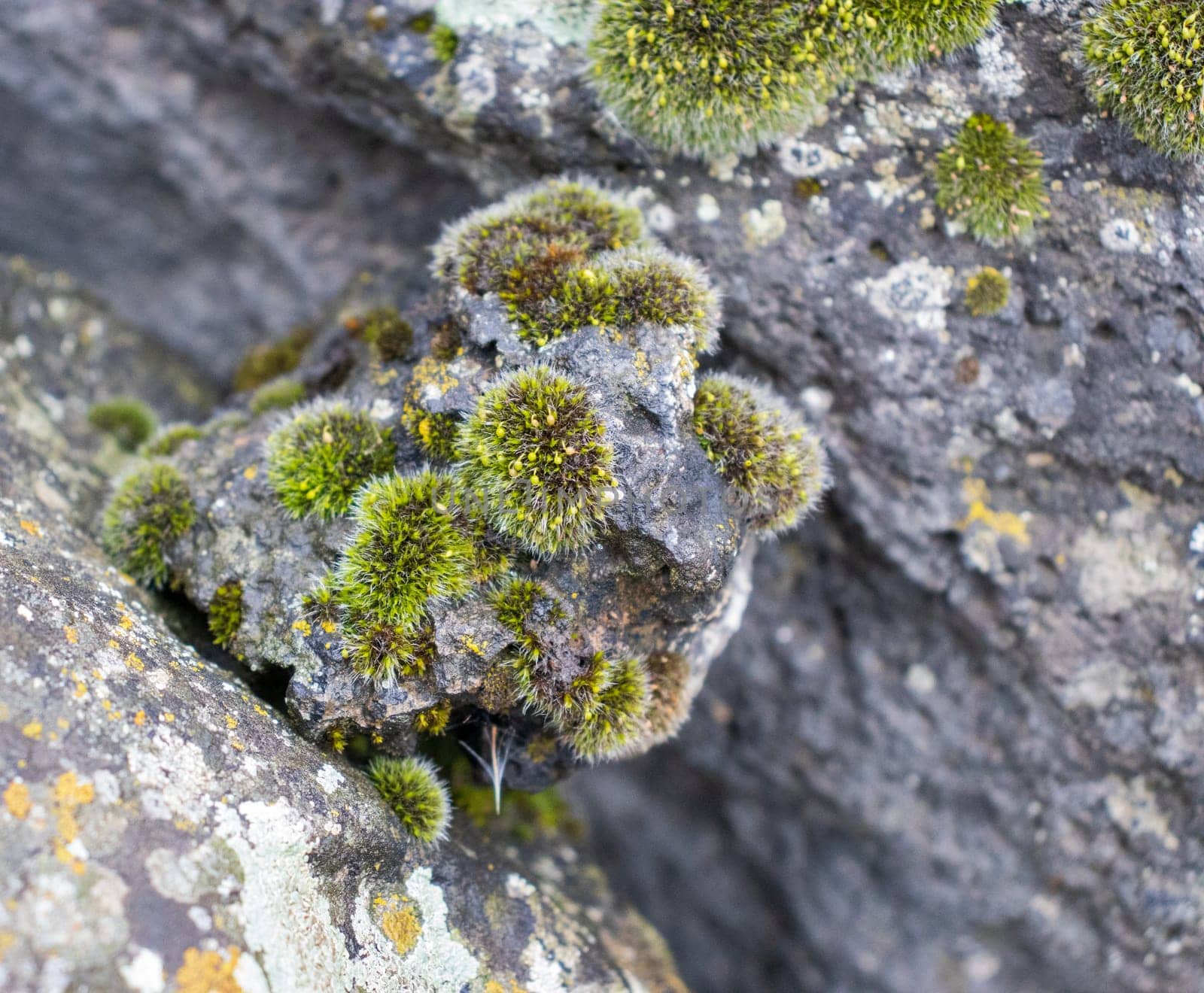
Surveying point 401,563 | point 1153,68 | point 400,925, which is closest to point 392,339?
point 401,563

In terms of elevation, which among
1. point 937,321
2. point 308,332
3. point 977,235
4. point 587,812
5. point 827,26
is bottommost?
point 587,812

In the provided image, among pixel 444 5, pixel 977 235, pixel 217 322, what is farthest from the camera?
pixel 217 322

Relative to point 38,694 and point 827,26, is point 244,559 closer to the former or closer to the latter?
point 38,694

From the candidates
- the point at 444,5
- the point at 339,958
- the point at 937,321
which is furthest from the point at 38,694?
the point at 937,321

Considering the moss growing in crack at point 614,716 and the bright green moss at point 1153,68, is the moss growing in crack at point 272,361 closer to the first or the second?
the moss growing in crack at point 614,716

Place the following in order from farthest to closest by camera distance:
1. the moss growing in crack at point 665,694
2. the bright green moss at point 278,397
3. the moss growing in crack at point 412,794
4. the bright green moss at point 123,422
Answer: the bright green moss at point 123,422
the bright green moss at point 278,397
the moss growing in crack at point 665,694
the moss growing in crack at point 412,794

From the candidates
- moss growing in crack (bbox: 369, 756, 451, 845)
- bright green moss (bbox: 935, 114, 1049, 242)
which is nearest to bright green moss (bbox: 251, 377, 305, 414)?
moss growing in crack (bbox: 369, 756, 451, 845)

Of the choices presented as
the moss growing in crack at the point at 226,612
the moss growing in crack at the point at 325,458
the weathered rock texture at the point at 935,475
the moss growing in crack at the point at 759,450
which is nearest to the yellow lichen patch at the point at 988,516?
the weathered rock texture at the point at 935,475
